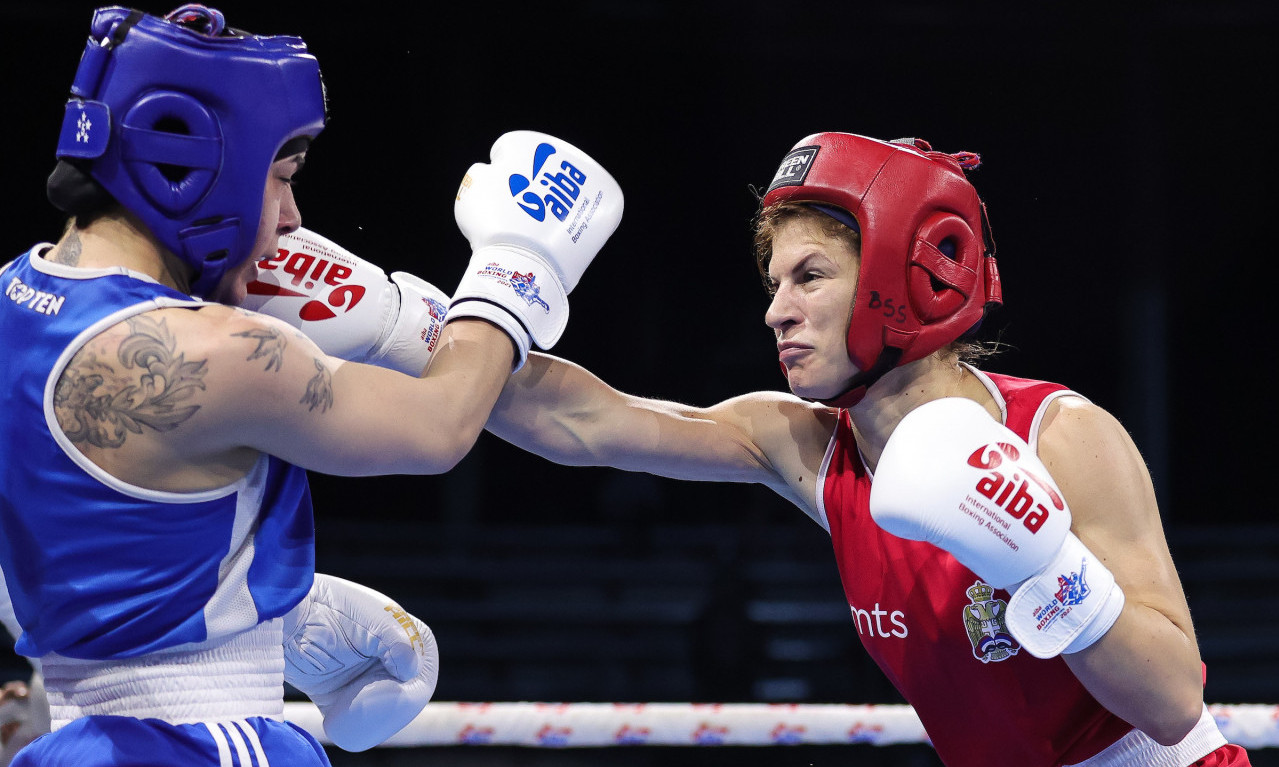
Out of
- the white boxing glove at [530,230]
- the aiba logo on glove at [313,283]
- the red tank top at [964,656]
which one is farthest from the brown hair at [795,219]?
the aiba logo on glove at [313,283]

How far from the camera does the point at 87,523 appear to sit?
146 cm

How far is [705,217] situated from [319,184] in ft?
10.2

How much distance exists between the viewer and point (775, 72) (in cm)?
957

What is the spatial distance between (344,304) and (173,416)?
600 millimetres

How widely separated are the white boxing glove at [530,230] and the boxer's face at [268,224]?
0.93 ft

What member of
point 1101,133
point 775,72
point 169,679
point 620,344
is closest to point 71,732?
point 169,679

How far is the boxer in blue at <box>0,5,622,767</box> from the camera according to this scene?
144 cm

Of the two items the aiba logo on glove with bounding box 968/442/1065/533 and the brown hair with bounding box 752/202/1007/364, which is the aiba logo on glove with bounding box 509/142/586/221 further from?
the aiba logo on glove with bounding box 968/442/1065/533

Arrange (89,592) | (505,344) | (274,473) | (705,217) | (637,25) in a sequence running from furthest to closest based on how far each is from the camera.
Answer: (705,217) < (637,25) < (505,344) < (274,473) < (89,592)

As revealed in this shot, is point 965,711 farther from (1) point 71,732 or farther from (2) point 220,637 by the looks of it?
(1) point 71,732

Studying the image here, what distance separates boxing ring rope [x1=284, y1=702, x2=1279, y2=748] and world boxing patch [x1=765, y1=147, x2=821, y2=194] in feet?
5.25

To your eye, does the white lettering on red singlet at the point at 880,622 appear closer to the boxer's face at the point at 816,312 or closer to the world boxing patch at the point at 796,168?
the boxer's face at the point at 816,312

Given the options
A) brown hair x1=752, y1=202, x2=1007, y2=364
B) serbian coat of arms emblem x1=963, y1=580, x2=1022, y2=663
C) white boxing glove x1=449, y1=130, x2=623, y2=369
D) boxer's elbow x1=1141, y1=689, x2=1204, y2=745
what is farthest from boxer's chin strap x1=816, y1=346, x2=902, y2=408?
boxer's elbow x1=1141, y1=689, x2=1204, y2=745

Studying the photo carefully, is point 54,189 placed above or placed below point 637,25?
above
